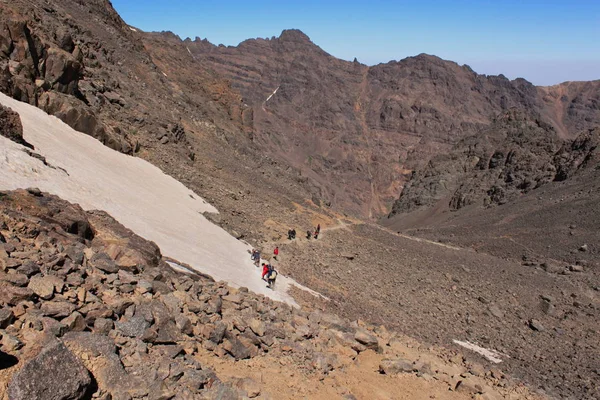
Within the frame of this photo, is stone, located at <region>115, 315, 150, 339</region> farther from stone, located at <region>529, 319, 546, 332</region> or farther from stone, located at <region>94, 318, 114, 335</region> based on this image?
stone, located at <region>529, 319, 546, 332</region>

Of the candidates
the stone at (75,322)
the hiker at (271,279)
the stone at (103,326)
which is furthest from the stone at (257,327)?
the hiker at (271,279)

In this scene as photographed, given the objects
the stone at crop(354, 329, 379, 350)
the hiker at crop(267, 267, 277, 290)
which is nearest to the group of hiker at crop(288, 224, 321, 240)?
the hiker at crop(267, 267, 277, 290)

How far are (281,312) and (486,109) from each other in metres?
191

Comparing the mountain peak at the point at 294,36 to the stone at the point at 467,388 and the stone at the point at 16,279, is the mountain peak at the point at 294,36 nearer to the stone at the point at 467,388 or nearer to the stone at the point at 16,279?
the stone at the point at 467,388

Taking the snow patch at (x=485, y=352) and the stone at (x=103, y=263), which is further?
the snow patch at (x=485, y=352)

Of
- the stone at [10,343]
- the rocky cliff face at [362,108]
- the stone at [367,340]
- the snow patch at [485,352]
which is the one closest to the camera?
the stone at [10,343]

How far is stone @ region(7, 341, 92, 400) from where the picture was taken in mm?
5312

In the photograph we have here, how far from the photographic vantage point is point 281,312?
454 inches

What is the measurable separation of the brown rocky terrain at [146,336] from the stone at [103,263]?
0.02 meters

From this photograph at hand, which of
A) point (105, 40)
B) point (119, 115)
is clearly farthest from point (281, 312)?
point (105, 40)

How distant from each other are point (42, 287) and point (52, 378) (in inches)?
74.2

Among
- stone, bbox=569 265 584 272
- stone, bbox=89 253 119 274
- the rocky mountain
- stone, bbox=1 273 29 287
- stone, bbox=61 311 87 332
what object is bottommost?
stone, bbox=569 265 584 272

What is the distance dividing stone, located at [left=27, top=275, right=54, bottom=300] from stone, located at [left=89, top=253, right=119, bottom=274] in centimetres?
151

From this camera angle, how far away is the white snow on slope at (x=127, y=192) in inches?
531
